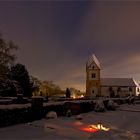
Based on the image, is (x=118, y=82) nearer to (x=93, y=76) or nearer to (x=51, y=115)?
(x=93, y=76)

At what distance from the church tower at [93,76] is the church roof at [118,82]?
11.8 meters

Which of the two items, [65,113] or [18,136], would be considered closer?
[18,136]

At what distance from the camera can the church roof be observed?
11250cm

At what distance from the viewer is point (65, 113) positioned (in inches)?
923

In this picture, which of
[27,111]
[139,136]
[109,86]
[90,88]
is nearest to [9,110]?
[27,111]

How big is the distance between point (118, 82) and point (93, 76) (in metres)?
19.0

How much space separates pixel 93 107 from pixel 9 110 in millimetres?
16895

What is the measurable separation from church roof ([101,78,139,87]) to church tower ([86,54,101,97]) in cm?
1178

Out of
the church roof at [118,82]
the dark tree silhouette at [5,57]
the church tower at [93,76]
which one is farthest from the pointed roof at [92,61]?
the dark tree silhouette at [5,57]

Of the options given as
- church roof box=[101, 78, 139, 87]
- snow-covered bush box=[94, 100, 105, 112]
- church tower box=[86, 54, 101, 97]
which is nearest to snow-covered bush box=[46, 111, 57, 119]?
snow-covered bush box=[94, 100, 105, 112]

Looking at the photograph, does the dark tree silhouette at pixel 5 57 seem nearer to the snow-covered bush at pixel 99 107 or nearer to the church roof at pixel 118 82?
the snow-covered bush at pixel 99 107

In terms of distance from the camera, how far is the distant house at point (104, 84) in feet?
326

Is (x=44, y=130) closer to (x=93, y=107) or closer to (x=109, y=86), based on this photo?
(x=93, y=107)

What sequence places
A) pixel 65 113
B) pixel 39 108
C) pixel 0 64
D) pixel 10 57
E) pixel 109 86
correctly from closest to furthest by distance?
pixel 39 108 < pixel 65 113 < pixel 0 64 < pixel 10 57 < pixel 109 86
